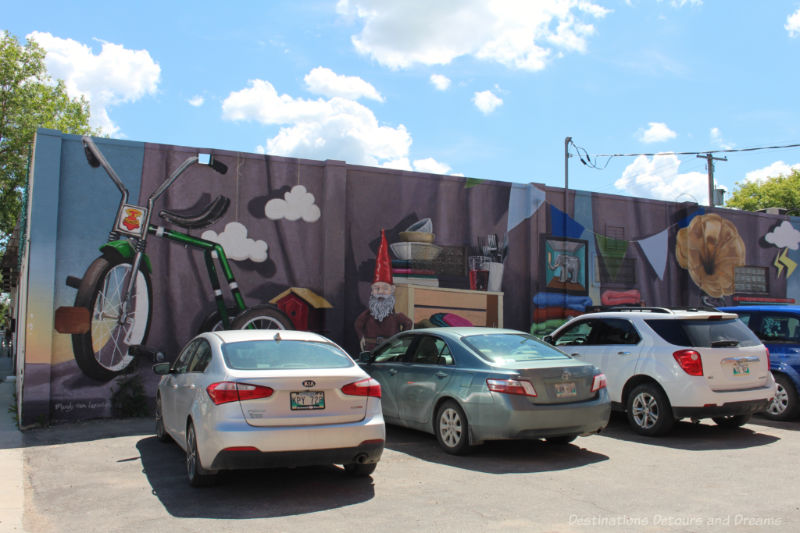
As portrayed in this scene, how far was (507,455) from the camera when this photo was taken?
772 centimetres

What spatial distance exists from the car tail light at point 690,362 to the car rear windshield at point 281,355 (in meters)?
4.56

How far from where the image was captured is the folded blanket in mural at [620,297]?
15.8m

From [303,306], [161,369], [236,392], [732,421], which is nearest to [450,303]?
[303,306]

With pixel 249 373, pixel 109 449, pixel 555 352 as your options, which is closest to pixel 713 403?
pixel 555 352

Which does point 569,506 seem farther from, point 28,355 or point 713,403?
point 28,355

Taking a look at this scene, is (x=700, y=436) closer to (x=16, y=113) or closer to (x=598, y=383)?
(x=598, y=383)

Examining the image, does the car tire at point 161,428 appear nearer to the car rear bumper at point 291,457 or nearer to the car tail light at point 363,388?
the car rear bumper at point 291,457

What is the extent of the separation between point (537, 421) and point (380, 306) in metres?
6.29

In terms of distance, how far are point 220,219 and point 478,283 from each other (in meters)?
5.55

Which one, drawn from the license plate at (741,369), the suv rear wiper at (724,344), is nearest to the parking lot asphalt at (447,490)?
the license plate at (741,369)

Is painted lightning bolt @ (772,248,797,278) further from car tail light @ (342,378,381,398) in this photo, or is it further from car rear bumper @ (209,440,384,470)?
car rear bumper @ (209,440,384,470)

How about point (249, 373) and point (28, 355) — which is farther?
point (28, 355)

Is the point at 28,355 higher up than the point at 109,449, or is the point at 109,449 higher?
the point at 28,355

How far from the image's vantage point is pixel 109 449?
8492 mm
